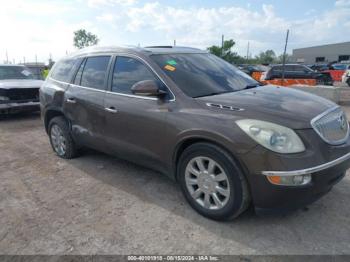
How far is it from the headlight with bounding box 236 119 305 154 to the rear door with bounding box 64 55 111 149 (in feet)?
7.22

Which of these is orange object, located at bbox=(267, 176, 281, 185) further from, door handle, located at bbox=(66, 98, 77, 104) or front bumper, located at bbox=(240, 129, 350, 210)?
door handle, located at bbox=(66, 98, 77, 104)

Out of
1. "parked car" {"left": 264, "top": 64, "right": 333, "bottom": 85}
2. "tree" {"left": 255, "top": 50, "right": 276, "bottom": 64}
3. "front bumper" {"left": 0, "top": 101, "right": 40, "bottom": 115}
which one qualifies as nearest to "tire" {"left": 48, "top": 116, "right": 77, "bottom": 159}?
"front bumper" {"left": 0, "top": 101, "right": 40, "bottom": 115}

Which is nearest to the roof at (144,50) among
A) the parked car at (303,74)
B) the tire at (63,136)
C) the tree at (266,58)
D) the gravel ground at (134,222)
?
the tire at (63,136)

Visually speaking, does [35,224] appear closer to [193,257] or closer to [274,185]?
[193,257]

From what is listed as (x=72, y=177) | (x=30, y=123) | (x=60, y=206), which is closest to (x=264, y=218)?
(x=60, y=206)

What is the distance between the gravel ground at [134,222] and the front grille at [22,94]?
4.80 metres

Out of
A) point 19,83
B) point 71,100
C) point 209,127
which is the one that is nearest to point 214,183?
point 209,127

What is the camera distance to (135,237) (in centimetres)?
291

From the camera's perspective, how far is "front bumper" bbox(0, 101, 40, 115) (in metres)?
8.45

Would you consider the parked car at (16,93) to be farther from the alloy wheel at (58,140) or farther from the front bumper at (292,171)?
the front bumper at (292,171)

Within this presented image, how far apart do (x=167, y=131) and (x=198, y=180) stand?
2.04ft

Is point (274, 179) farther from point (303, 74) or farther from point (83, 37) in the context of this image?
point (83, 37)

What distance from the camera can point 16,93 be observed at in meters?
8.66

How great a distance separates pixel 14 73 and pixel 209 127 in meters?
9.06
